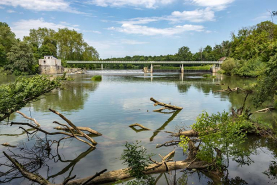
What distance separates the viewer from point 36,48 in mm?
101312

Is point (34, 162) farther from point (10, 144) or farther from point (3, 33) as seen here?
point (3, 33)

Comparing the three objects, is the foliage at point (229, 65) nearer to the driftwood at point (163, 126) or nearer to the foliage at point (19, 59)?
the driftwood at point (163, 126)

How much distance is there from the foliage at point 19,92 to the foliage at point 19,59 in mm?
73272

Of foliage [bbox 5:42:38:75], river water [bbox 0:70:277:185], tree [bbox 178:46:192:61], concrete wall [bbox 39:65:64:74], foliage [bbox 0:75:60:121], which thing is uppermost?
tree [bbox 178:46:192:61]

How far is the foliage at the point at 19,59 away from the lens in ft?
254

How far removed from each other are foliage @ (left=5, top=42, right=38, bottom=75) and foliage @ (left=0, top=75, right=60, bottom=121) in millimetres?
73272

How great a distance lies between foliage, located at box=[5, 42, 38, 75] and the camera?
7744cm

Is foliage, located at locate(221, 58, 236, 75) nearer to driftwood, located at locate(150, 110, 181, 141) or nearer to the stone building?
driftwood, located at locate(150, 110, 181, 141)

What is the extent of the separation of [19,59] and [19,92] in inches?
2995

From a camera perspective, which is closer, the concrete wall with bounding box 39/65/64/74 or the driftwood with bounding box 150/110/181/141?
the driftwood with bounding box 150/110/181/141

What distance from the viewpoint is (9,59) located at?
77938mm

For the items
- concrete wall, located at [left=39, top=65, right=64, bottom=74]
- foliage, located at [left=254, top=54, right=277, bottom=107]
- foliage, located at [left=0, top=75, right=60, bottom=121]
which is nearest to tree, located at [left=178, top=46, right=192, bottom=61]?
concrete wall, located at [left=39, top=65, right=64, bottom=74]

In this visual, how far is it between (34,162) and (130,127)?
8.02 metres

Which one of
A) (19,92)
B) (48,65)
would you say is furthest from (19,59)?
(19,92)
